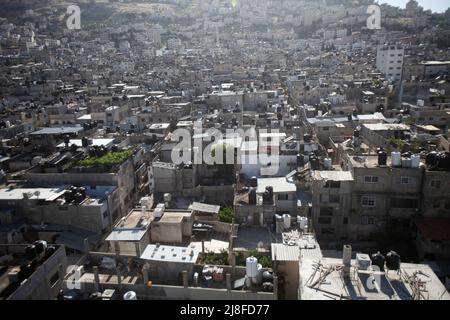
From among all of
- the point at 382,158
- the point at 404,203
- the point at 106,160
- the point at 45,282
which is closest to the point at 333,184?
the point at 382,158

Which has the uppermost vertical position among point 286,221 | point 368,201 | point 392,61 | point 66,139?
point 392,61

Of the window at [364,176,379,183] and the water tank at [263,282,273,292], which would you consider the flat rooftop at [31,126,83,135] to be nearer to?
the window at [364,176,379,183]

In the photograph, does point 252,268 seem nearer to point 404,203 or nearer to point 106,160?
point 404,203

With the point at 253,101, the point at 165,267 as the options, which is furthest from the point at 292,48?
the point at 165,267

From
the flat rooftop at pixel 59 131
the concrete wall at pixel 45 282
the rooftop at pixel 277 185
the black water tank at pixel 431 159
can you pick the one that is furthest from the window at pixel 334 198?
the flat rooftop at pixel 59 131

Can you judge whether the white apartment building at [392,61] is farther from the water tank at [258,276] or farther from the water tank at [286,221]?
the water tank at [258,276]
